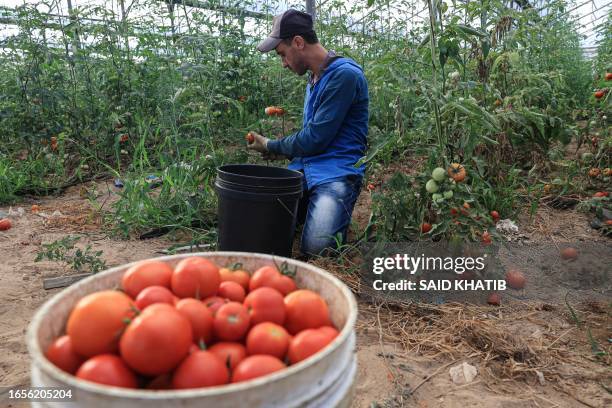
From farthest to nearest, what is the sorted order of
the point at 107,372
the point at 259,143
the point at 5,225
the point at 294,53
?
the point at 5,225, the point at 259,143, the point at 294,53, the point at 107,372

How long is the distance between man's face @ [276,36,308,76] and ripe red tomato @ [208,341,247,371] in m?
2.12

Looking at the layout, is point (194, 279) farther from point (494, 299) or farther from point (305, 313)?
point (494, 299)

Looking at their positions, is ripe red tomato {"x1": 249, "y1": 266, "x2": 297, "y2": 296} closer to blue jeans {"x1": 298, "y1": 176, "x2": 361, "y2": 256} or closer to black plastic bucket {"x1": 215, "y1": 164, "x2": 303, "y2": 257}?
black plastic bucket {"x1": 215, "y1": 164, "x2": 303, "y2": 257}

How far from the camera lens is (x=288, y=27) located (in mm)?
2668

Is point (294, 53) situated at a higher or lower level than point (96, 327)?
higher

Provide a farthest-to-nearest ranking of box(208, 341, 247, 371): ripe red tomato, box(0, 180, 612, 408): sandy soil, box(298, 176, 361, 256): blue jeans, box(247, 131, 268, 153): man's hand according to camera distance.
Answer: box(247, 131, 268, 153): man's hand < box(298, 176, 361, 256): blue jeans < box(0, 180, 612, 408): sandy soil < box(208, 341, 247, 371): ripe red tomato

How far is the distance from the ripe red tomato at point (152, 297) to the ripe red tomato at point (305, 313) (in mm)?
259

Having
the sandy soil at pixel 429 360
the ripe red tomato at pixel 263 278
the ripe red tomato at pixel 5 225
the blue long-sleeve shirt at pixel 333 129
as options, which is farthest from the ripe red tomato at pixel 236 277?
the ripe red tomato at pixel 5 225

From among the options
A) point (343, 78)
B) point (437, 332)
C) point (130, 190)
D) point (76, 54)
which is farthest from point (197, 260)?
point (76, 54)

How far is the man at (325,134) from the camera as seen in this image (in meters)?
2.64

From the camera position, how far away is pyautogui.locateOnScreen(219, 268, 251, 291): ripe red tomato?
1.19 metres

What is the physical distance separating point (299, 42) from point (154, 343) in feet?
7.28

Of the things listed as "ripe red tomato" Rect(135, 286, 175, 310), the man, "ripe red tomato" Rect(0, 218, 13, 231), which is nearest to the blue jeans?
the man

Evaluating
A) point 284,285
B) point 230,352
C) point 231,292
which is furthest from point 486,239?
point 230,352
